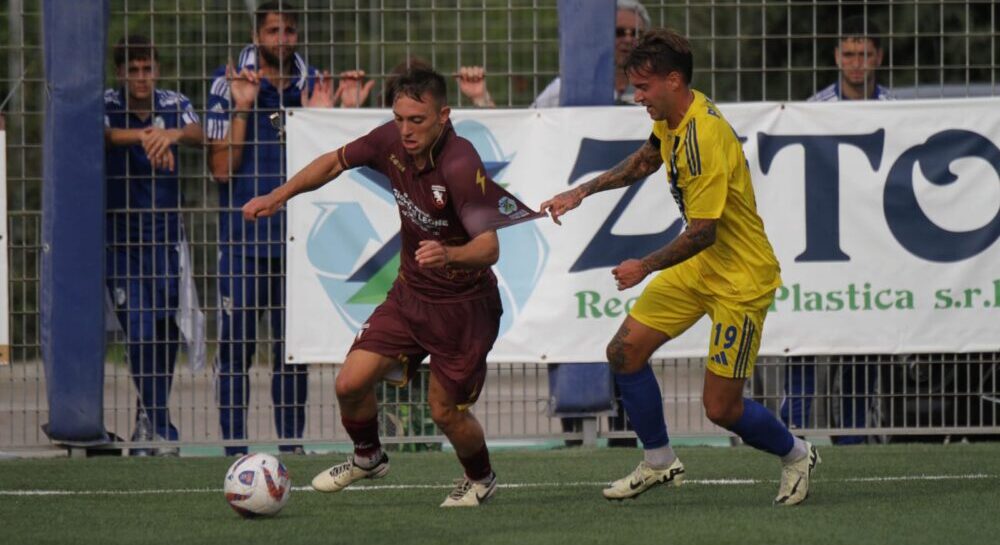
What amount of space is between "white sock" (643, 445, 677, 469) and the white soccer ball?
1776 mm

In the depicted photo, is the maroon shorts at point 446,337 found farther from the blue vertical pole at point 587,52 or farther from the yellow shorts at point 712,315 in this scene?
the blue vertical pole at point 587,52

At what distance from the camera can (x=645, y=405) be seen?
771cm

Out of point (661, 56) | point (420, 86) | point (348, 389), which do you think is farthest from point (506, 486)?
point (661, 56)

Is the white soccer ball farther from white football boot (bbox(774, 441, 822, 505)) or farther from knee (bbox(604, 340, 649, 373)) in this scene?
white football boot (bbox(774, 441, 822, 505))

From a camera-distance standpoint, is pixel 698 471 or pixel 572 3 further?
pixel 572 3

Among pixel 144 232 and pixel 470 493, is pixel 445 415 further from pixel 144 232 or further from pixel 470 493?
pixel 144 232

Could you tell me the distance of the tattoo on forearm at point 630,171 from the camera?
305 inches

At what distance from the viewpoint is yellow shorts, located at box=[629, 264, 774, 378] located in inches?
292

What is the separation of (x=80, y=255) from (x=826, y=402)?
15.6ft

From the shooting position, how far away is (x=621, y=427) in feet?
33.9

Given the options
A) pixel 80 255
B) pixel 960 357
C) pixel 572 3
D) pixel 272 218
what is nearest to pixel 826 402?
pixel 960 357

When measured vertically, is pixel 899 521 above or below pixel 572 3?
below

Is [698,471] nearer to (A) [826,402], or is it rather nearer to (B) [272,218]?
(A) [826,402]

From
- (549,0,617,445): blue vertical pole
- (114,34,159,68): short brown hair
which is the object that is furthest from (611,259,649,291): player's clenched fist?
(114,34,159,68): short brown hair
